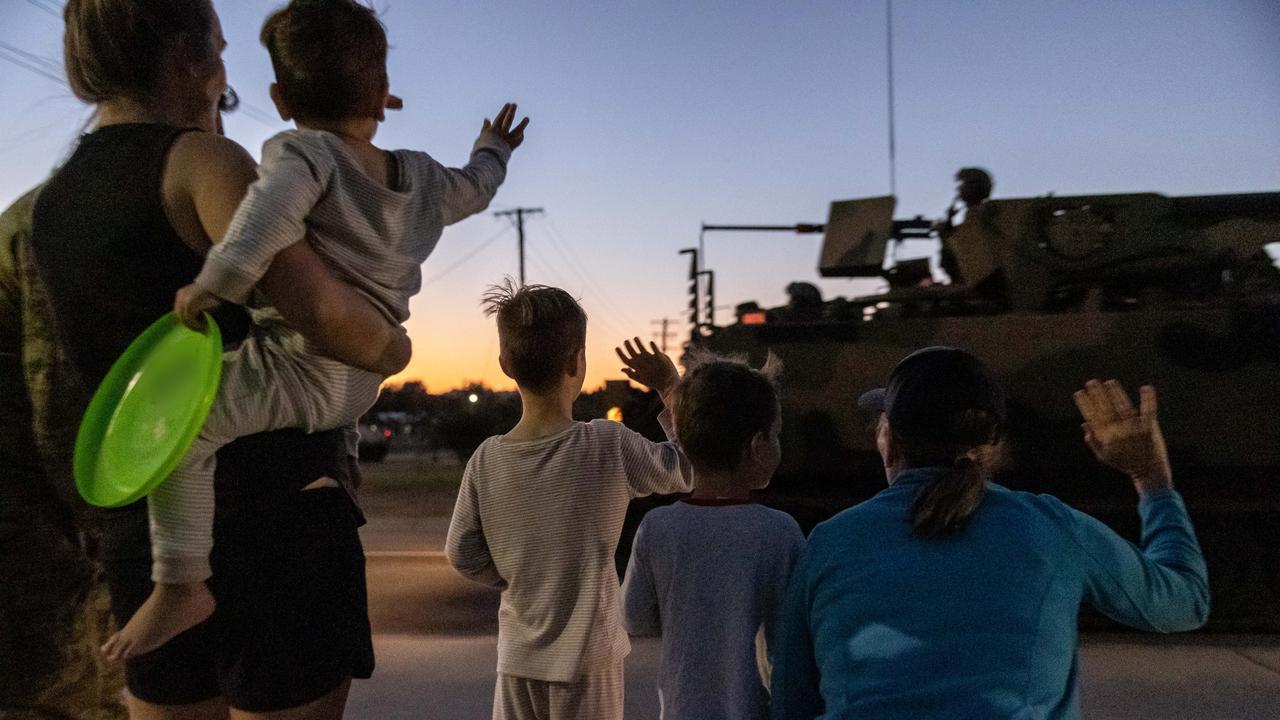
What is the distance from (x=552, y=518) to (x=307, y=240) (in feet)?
2.70

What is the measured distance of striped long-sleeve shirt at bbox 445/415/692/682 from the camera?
2.10 metres

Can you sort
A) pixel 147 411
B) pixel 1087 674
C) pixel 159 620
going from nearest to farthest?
pixel 159 620, pixel 147 411, pixel 1087 674

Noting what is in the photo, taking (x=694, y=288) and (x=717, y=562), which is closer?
(x=717, y=562)

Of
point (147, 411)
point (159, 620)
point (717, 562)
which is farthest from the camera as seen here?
point (717, 562)

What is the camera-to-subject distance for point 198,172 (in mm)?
1487

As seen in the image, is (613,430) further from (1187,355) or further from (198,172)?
(1187,355)

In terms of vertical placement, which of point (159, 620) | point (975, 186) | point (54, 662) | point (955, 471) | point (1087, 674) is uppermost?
point (975, 186)

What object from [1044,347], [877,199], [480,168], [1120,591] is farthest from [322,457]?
[877,199]

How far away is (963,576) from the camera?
5.30ft

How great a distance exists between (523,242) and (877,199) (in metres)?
28.6

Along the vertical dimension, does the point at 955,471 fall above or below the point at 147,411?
below

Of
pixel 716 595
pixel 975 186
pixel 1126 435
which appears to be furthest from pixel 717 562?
pixel 975 186

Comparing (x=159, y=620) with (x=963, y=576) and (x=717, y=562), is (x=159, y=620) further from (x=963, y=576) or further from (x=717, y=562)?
(x=963, y=576)

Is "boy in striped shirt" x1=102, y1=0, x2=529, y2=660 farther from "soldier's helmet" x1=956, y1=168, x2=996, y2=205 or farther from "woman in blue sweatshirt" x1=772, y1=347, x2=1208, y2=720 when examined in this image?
"soldier's helmet" x1=956, y1=168, x2=996, y2=205
